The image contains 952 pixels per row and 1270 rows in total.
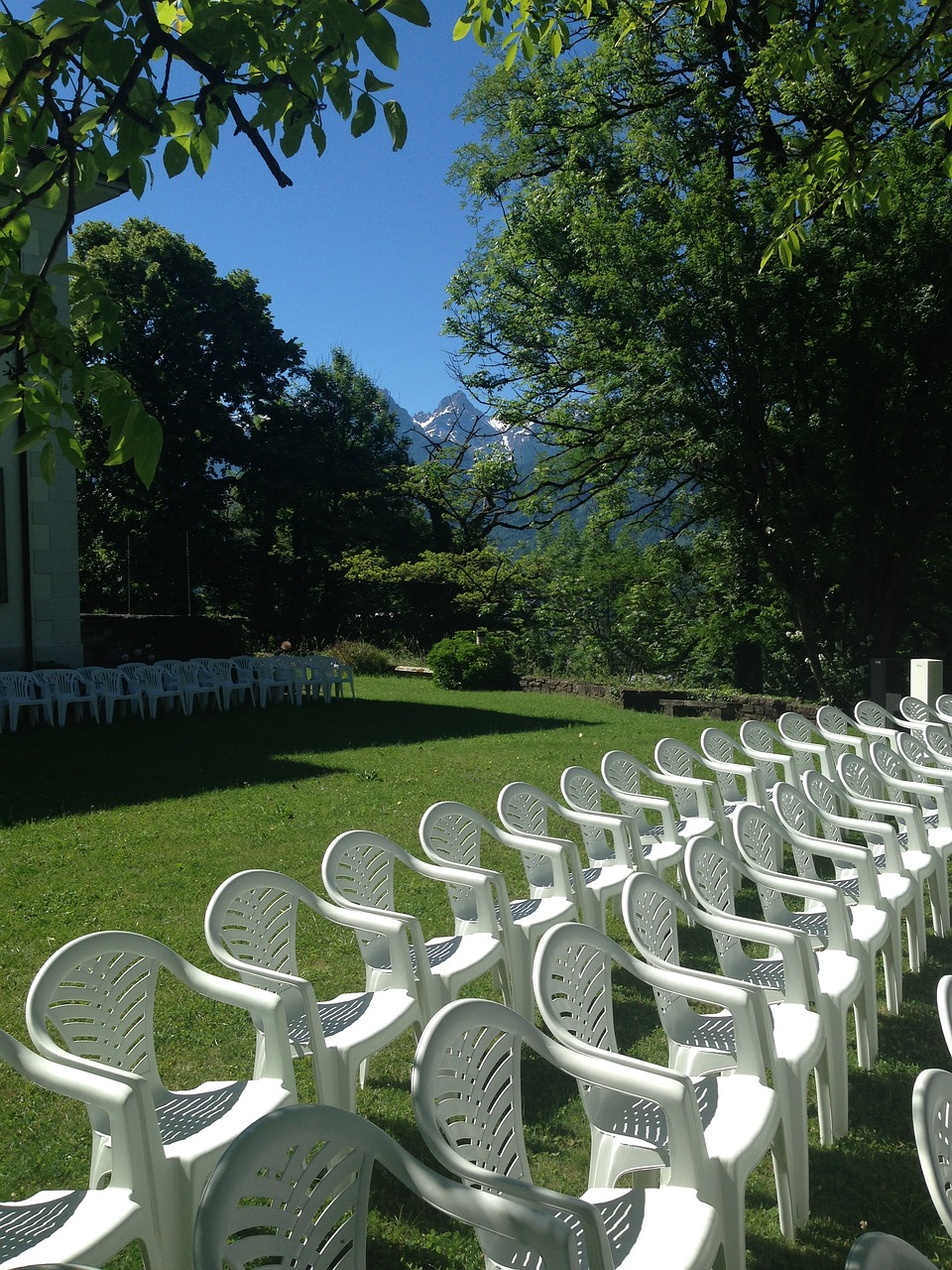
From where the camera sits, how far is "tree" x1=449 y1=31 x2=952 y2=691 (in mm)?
15109

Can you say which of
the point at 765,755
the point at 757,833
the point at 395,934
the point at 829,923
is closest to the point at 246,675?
the point at 765,755

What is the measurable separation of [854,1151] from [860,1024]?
703mm

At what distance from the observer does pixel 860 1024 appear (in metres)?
4.17

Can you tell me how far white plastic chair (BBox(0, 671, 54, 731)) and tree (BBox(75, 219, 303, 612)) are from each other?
49.4 ft

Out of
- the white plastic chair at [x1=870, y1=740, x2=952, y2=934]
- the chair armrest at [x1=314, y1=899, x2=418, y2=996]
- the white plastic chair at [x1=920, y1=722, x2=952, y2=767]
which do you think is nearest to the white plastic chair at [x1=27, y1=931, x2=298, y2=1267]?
the chair armrest at [x1=314, y1=899, x2=418, y2=996]

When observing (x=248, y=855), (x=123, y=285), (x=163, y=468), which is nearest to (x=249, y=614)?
(x=163, y=468)

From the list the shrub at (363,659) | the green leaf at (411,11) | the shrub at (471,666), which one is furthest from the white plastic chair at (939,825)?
the shrub at (363,659)

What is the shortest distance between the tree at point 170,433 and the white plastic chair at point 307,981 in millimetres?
26656

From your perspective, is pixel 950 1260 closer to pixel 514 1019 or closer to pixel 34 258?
pixel 514 1019

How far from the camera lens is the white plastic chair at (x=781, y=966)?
360 cm

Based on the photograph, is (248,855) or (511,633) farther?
(511,633)

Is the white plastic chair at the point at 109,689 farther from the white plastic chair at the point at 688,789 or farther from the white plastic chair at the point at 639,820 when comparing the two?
the white plastic chair at the point at 639,820

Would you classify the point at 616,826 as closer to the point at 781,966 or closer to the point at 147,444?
the point at 781,966

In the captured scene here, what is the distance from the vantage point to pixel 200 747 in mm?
12617
